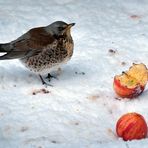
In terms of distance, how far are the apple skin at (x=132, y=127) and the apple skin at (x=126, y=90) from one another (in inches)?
21.2

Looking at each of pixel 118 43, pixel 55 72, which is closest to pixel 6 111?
pixel 55 72

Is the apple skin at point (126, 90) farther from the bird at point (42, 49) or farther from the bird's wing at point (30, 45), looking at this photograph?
the bird's wing at point (30, 45)

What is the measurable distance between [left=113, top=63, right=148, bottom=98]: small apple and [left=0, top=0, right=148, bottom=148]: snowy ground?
7 cm

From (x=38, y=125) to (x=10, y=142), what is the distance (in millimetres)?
370

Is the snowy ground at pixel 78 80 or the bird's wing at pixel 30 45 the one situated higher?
the bird's wing at pixel 30 45

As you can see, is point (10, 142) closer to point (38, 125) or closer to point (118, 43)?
point (38, 125)

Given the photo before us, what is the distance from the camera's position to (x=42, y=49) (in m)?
4.79

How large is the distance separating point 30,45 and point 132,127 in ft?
4.15

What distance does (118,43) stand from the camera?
5656 mm

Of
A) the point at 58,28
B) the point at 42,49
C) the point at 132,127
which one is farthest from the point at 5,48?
the point at 132,127

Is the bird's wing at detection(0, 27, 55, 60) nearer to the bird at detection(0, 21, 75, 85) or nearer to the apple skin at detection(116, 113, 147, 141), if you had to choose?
the bird at detection(0, 21, 75, 85)

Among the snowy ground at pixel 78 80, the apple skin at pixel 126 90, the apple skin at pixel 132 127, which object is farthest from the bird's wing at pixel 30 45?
the apple skin at pixel 132 127

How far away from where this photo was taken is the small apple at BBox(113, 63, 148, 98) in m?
4.62

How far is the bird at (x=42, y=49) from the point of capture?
481cm
